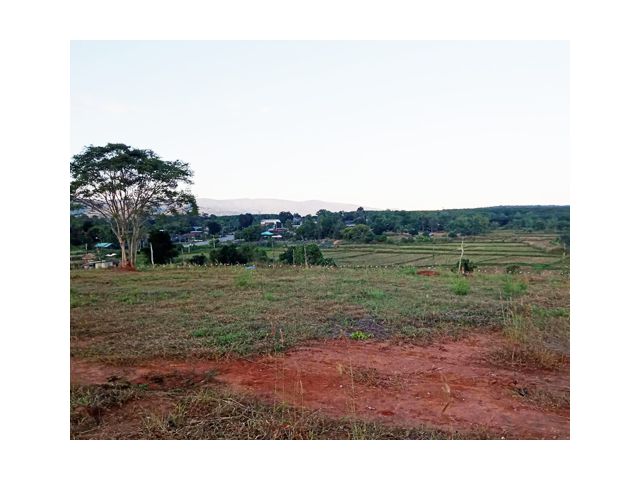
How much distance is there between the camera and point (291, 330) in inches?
162

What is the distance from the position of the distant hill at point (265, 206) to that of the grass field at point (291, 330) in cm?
114

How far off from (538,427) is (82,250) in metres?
5.96

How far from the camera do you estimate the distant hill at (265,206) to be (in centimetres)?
562

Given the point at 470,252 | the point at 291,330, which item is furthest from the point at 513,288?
the point at 291,330

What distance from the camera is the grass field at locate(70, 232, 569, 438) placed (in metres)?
2.66

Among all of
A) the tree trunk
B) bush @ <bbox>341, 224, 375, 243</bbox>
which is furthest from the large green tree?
bush @ <bbox>341, 224, 375, 243</bbox>

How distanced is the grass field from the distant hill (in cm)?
114

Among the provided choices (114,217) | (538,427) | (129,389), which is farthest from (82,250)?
(538,427)

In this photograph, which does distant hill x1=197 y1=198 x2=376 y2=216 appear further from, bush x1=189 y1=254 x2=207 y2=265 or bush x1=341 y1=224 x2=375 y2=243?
bush x1=189 y1=254 x2=207 y2=265

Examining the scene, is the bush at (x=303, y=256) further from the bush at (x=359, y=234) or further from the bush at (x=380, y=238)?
the bush at (x=380, y=238)

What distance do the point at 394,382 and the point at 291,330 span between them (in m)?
1.33

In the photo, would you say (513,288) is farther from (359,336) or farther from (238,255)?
(238,255)

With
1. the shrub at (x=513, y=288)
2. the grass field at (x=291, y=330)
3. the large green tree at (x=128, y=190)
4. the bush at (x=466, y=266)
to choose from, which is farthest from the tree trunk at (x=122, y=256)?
the shrub at (x=513, y=288)
